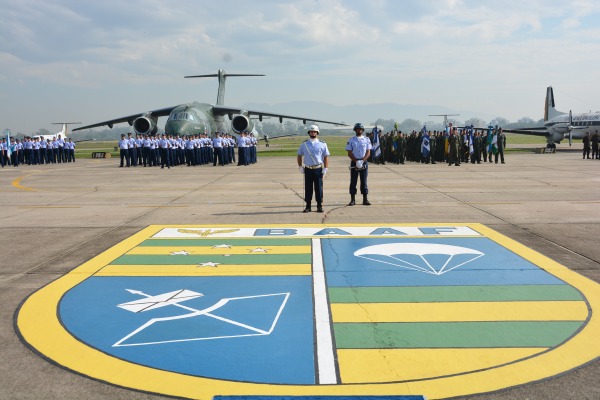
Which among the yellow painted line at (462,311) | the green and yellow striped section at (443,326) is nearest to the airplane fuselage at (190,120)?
the green and yellow striped section at (443,326)

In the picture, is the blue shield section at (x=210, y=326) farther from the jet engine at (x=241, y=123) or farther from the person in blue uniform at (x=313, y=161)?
the jet engine at (x=241, y=123)

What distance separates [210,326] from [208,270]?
2032mm

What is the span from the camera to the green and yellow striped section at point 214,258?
22.4ft

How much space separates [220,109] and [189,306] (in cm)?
3541

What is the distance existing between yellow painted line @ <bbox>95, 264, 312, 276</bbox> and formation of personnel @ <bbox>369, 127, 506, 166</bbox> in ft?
62.9

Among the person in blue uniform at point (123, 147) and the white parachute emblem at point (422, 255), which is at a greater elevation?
the person in blue uniform at point (123, 147)

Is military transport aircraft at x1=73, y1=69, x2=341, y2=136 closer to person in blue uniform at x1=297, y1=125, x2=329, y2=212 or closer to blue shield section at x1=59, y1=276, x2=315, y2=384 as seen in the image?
person in blue uniform at x1=297, y1=125, x2=329, y2=212

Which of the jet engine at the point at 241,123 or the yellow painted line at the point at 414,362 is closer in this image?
the yellow painted line at the point at 414,362

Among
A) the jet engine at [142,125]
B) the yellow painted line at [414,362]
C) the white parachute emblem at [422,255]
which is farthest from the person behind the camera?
the jet engine at [142,125]

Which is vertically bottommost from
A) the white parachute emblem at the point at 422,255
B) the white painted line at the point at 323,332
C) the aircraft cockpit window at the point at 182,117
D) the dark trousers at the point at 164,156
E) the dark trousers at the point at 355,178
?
the white painted line at the point at 323,332

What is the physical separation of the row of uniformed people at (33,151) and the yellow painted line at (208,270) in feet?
95.8

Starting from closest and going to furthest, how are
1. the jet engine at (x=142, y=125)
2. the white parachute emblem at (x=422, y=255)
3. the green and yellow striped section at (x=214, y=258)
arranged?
1. the green and yellow striped section at (x=214, y=258)
2. the white parachute emblem at (x=422, y=255)
3. the jet engine at (x=142, y=125)

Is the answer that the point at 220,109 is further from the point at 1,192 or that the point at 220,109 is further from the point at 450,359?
the point at 450,359

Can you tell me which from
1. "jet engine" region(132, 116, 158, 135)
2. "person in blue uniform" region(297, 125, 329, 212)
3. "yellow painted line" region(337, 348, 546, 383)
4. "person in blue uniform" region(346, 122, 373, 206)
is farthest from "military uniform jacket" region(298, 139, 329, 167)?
"jet engine" region(132, 116, 158, 135)
